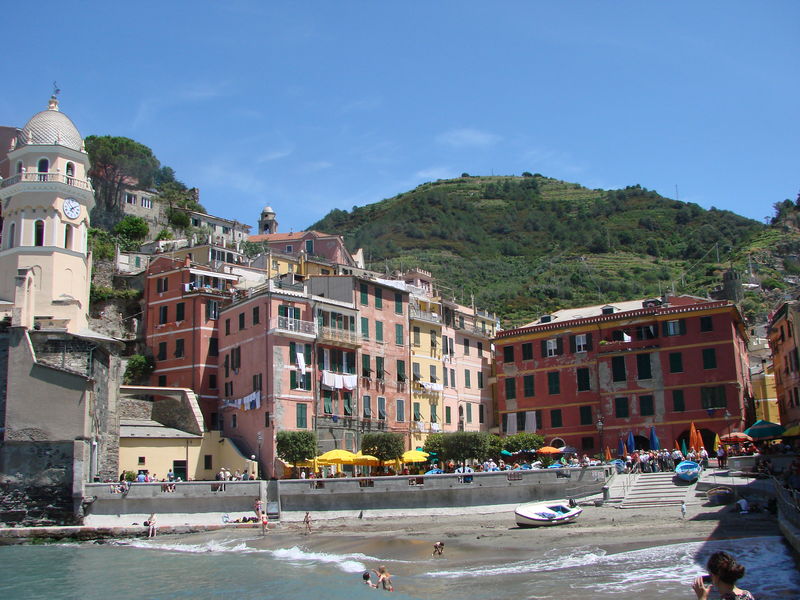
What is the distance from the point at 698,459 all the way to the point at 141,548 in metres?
27.5

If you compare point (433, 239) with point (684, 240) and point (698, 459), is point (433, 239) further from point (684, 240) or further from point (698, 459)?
point (698, 459)

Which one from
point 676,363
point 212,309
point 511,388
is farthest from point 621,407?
point 212,309

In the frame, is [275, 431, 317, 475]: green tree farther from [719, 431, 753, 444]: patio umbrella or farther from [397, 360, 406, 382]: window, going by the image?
[719, 431, 753, 444]: patio umbrella

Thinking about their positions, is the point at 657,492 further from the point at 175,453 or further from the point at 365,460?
the point at 175,453

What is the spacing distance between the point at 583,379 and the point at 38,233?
35.2 m

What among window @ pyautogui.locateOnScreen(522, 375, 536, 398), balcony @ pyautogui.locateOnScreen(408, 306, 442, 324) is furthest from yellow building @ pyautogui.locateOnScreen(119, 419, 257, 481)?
window @ pyautogui.locateOnScreen(522, 375, 536, 398)

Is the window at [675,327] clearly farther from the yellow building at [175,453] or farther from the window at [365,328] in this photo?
the yellow building at [175,453]

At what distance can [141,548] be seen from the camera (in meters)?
35.8

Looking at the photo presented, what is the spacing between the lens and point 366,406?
52500mm

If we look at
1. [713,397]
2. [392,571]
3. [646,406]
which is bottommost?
[392,571]

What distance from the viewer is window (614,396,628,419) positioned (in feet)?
170

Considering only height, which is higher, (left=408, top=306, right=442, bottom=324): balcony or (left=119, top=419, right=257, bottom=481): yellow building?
(left=408, top=306, right=442, bottom=324): balcony

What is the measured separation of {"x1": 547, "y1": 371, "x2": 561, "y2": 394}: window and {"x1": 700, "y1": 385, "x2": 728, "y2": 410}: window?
9.47m

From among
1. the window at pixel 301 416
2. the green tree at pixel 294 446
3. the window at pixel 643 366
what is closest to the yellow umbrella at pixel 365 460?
the green tree at pixel 294 446
